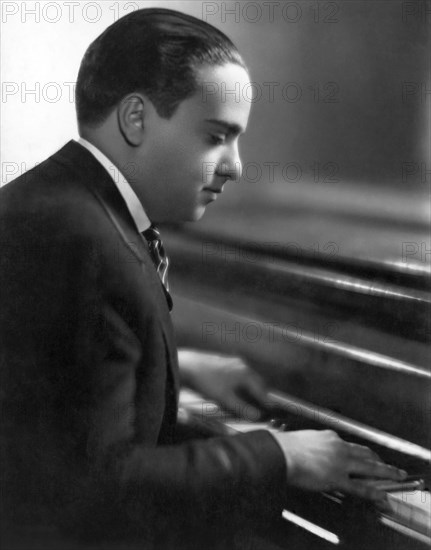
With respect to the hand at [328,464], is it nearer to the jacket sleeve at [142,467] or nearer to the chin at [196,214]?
the jacket sleeve at [142,467]

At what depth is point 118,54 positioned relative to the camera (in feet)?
4.47

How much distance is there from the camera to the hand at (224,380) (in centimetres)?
154

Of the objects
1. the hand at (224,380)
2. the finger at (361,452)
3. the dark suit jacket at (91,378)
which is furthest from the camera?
the hand at (224,380)

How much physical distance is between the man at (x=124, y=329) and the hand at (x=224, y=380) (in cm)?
22

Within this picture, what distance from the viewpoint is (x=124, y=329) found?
1.19 m

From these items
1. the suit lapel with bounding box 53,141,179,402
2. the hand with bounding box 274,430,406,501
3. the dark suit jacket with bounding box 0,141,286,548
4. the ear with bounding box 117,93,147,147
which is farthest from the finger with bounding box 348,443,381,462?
the ear with bounding box 117,93,147,147

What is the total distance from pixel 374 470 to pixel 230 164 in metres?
0.70

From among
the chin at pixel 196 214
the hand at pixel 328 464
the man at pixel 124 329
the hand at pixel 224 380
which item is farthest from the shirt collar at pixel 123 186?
the hand at pixel 328 464

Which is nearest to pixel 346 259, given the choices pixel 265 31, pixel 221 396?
pixel 221 396

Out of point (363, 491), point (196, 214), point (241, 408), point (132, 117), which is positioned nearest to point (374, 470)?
point (363, 491)

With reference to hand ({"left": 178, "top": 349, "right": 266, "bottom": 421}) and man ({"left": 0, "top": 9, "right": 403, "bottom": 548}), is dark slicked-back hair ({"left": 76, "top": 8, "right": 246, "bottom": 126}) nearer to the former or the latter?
man ({"left": 0, "top": 9, "right": 403, "bottom": 548})

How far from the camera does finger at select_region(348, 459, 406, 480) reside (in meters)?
1.26

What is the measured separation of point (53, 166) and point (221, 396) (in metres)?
0.66

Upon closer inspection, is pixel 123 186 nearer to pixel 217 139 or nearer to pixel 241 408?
pixel 217 139
